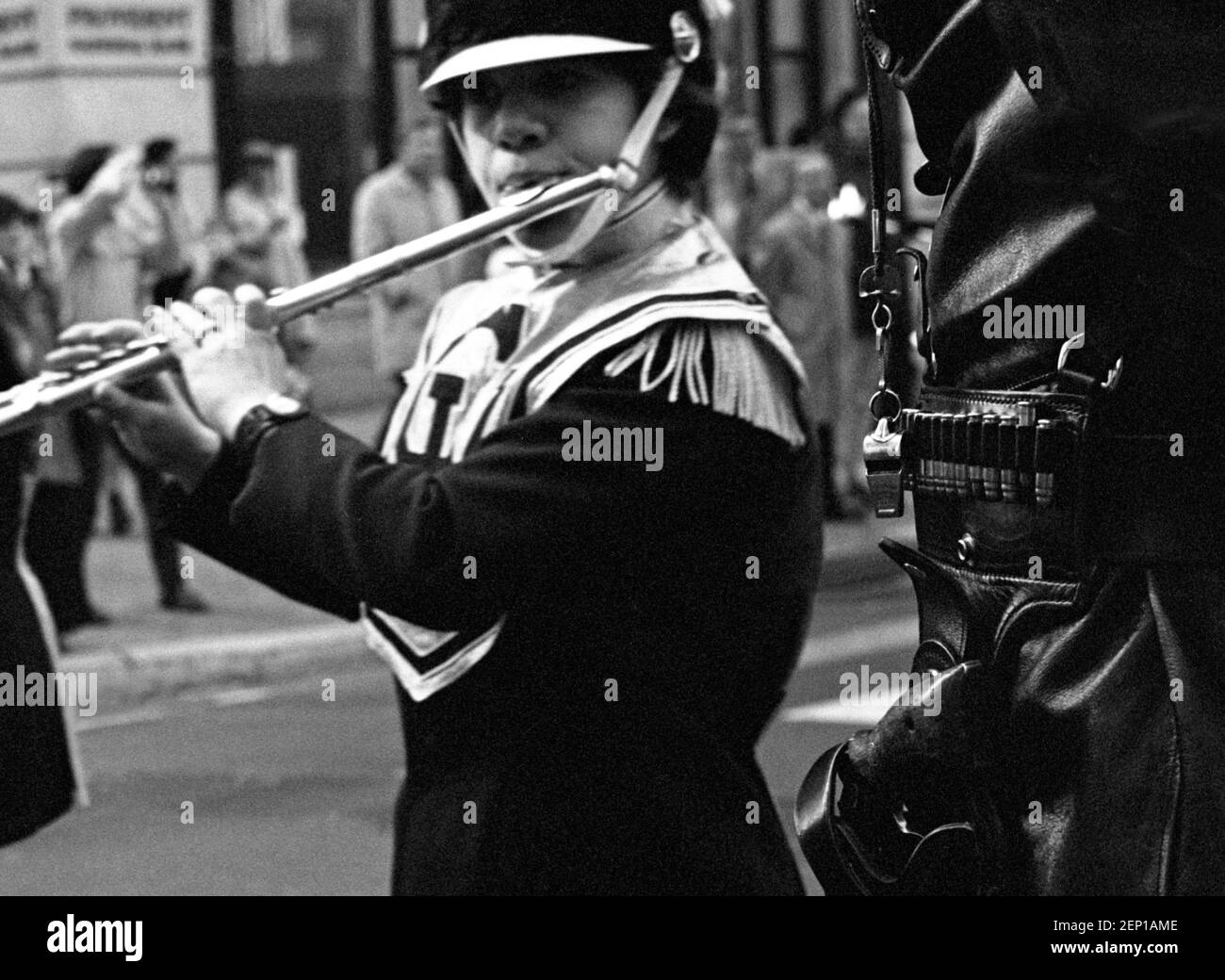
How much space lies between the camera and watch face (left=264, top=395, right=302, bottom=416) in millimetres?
2961

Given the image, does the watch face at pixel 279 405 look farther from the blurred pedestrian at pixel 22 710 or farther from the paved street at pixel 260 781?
the paved street at pixel 260 781

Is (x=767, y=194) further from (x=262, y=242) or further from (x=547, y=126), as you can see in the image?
(x=547, y=126)

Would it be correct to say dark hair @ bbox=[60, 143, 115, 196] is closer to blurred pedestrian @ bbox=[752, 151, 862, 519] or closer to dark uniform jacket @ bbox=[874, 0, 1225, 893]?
blurred pedestrian @ bbox=[752, 151, 862, 519]

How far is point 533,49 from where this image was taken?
306 cm

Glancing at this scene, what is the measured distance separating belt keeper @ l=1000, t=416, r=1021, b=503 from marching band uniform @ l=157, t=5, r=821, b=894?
2.55ft

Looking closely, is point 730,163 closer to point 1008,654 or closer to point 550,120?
point 550,120

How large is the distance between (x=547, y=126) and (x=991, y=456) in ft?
3.51

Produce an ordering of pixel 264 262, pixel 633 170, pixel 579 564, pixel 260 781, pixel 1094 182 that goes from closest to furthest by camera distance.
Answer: pixel 1094 182
pixel 579 564
pixel 633 170
pixel 260 781
pixel 264 262

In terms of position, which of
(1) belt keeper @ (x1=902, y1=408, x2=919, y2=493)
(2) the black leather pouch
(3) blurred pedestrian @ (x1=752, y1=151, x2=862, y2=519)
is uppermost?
(1) belt keeper @ (x1=902, y1=408, x2=919, y2=493)

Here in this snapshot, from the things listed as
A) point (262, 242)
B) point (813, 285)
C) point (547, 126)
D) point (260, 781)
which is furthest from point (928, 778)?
point (813, 285)

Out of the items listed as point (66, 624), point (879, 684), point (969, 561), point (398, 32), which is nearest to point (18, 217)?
point (66, 624)

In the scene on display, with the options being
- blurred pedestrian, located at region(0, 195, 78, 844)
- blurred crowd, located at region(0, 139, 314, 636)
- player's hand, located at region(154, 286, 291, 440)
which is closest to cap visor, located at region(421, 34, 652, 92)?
player's hand, located at region(154, 286, 291, 440)

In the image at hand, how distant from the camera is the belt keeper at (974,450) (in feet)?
7.20

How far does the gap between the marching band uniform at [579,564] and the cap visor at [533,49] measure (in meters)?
0.25
